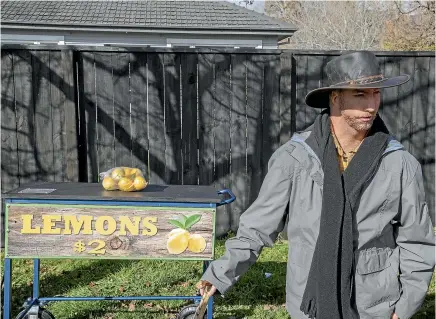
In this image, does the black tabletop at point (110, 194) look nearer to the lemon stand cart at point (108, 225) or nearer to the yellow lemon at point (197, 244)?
the lemon stand cart at point (108, 225)

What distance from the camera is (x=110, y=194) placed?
3.85 metres

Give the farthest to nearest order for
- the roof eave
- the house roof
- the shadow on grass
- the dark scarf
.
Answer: the house roof
the roof eave
the shadow on grass
the dark scarf

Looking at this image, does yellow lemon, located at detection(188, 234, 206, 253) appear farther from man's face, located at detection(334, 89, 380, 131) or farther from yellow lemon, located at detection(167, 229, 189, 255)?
man's face, located at detection(334, 89, 380, 131)

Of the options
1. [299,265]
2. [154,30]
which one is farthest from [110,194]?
[154,30]

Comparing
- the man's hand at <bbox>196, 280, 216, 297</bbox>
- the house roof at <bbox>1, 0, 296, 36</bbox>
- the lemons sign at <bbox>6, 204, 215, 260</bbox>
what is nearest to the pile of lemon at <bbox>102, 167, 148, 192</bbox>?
the lemons sign at <bbox>6, 204, 215, 260</bbox>

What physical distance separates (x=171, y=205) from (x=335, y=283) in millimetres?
1736

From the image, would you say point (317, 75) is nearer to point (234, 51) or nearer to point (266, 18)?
point (234, 51)

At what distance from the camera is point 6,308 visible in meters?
3.92

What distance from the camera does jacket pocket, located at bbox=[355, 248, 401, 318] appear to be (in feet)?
7.59

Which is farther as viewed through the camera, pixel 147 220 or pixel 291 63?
pixel 291 63

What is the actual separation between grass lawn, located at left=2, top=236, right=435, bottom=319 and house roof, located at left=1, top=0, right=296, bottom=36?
→ 7.09 meters

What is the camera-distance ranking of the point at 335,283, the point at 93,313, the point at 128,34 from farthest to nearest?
the point at 128,34
the point at 93,313
the point at 335,283

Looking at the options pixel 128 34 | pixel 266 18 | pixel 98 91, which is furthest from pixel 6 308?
pixel 266 18

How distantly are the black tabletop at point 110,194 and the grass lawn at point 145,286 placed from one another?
114 cm
